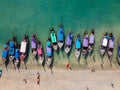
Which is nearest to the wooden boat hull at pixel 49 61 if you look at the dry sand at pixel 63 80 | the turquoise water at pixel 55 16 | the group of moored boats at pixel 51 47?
the group of moored boats at pixel 51 47

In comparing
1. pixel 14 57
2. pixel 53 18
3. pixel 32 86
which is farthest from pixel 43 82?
pixel 53 18

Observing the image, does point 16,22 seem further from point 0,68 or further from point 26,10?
point 0,68

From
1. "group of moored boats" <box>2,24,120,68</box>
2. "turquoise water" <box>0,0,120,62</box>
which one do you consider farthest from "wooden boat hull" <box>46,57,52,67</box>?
"turquoise water" <box>0,0,120,62</box>

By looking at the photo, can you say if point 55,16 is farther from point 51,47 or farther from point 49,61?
point 49,61

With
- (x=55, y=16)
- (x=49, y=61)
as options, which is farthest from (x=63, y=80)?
(x=55, y=16)

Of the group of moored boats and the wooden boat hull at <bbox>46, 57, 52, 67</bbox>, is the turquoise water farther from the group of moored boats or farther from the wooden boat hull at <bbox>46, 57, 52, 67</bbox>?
the wooden boat hull at <bbox>46, 57, 52, 67</bbox>

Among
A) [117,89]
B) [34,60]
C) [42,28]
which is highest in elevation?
[42,28]

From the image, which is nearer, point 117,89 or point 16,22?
point 117,89

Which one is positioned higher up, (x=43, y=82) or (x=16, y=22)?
(x=16, y=22)
